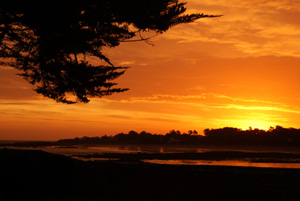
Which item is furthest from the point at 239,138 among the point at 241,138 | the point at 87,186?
the point at 87,186

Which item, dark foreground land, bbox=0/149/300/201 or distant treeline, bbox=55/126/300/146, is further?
distant treeline, bbox=55/126/300/146

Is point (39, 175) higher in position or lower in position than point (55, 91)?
lower

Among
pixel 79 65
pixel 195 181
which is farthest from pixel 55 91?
pixel 195 181

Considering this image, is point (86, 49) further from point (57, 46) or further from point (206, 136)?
point (206, 136)

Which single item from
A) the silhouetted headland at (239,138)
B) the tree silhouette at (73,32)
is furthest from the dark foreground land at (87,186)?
the silhouetted headland at (239,138)

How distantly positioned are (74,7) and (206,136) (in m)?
99.0

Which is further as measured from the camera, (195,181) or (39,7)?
(195,181)

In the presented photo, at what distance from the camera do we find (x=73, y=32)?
342 inches

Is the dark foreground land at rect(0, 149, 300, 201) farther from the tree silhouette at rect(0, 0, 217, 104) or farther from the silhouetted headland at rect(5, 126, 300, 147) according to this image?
the silhouetted headland at rect(5, 126, 300, 147)

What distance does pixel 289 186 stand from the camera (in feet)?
45.5

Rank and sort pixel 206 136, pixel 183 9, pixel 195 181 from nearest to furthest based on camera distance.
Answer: pixel 183 9 → pixel 195 181 → pixel 206 136

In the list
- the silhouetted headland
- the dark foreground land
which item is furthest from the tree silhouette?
the silhouetted headland

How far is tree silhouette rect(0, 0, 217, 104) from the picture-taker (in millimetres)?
8229

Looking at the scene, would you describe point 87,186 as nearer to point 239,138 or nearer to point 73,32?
point 73,32
